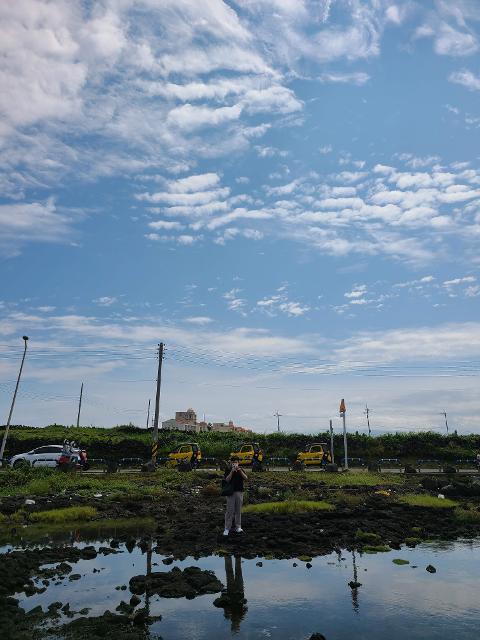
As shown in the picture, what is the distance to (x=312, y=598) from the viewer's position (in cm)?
806

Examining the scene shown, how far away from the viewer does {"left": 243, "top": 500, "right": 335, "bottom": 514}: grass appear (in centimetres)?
1602

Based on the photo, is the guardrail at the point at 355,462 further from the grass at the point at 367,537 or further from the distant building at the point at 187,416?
the distant building at the point at 187,416

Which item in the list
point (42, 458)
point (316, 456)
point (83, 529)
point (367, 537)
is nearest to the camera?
point (367, 537)

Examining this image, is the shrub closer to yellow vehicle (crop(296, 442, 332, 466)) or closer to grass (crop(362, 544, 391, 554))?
grass (crop(362, 544, 391, 554))

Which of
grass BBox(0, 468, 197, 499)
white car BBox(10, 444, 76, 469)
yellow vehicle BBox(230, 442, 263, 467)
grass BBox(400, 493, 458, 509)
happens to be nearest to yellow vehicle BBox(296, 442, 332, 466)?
yellow vehicle BBox(230, 442, 263, 467)

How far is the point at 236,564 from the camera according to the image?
33.3ft

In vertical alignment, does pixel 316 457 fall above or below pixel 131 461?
above

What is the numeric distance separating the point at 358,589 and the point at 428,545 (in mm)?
4554

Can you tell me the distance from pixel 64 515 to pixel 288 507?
22.7 feet

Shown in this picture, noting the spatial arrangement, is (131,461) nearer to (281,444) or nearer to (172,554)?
(281,444)

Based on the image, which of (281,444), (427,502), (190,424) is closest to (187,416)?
(190,424)

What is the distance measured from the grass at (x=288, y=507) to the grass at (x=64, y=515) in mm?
4889

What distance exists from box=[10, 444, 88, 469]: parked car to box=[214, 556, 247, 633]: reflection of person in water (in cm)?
2237

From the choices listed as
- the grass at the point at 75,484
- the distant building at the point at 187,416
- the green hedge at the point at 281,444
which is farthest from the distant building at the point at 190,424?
the grass at the point at 75,484
